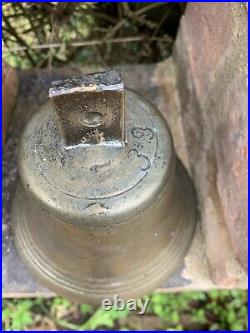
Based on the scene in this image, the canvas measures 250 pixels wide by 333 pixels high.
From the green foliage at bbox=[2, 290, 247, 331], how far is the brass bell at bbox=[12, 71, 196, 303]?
0.55 meters

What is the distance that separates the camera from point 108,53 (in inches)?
78.7

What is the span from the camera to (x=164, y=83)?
1.82 metres

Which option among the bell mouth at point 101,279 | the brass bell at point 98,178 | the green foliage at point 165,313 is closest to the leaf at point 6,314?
the green foliage at point 165,313

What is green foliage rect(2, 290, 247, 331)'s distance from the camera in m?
1.84

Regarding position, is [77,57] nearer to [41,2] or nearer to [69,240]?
[41,2]

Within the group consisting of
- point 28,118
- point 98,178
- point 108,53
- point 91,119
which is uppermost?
point 108,53

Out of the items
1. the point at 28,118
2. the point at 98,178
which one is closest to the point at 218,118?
the point at 98,178

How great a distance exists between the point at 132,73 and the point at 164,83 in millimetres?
127

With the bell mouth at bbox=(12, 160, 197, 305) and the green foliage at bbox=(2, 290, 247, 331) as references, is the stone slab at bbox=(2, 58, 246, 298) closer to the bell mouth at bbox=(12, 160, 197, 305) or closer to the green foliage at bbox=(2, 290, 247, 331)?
the bell mouth at bbox=(12, 160, 197, 305)

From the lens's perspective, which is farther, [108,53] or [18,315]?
[108,53]

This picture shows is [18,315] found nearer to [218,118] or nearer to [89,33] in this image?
[218,118]

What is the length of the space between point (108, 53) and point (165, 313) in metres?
1.07

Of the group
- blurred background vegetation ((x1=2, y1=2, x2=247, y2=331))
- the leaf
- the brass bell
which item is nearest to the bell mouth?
the brass bell

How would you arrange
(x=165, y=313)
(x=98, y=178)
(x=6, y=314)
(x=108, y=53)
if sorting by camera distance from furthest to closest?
1. (x=108, y=53)
2. (x=165, y=313)
3. (x=6, y=314)
4. (x=98, y=178)
